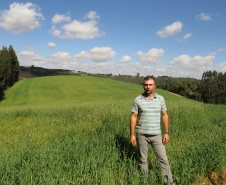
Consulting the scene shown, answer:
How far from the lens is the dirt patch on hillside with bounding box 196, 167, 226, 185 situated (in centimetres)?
346

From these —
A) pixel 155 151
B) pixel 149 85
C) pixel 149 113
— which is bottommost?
pixel 155 151

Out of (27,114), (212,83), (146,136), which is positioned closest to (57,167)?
(146,136)

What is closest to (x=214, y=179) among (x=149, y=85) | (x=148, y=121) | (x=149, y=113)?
(x=148, y=121)

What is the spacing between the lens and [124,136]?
5.45 m

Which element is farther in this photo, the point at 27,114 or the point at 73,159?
the point at 27,114

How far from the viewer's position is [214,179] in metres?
3.54

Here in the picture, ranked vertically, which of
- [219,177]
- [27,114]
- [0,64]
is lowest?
[27,114]

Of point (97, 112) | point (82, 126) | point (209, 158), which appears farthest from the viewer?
point (97, 112)

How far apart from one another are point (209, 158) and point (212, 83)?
280ft

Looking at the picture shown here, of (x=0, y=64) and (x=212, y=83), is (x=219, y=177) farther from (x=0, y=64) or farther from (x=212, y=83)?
(x=212, y=83)

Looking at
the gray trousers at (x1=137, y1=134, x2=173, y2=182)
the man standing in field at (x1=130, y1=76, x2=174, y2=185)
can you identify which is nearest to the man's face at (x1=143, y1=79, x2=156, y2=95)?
the man standing in field at (x1=130, y1=76, x2=174, y2=185)

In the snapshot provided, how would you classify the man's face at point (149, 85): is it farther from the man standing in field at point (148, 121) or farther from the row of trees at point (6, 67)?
the row of trees at point (6, 67)

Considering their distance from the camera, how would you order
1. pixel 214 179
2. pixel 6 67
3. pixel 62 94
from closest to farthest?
pixel 214 179 < pixel 62 94 < pixel 6 67

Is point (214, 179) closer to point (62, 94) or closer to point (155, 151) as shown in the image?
point (155, 151)
